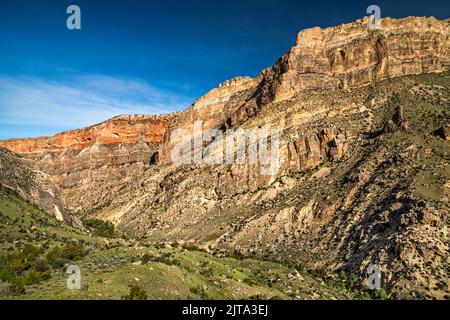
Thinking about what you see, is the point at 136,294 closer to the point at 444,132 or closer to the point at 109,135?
the point at 444,132

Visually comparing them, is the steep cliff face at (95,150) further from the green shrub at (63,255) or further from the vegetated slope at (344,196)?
the green shrub at (63,255)

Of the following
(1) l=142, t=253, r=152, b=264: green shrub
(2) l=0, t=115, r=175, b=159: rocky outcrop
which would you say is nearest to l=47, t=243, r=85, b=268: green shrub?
(1) l=142, t=253, r=152, b=264: green shrub

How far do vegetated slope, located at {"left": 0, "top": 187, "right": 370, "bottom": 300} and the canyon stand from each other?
727cm

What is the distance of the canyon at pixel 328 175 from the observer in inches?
1875

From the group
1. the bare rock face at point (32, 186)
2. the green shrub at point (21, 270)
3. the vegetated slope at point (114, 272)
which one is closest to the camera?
the vegetated slope at point (114, 272)

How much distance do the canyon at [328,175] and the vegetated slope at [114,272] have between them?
727 centimetres

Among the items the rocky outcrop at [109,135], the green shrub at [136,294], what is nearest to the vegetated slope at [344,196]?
the green shrub at [136,294]

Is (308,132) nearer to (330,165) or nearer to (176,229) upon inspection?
(330,165)

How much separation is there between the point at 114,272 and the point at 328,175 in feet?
149

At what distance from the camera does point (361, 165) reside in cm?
6288

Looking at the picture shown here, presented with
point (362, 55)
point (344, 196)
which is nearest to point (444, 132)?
point (344, 196)

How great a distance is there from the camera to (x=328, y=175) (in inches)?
2638

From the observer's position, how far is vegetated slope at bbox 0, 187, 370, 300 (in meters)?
25.1

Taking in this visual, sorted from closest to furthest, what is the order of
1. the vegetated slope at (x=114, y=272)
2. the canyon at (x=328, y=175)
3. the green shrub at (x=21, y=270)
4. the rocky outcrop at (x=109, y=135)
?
the vegetated slope at (x=114, y=272) → the green shrub at (x=21, y=270) → the canyon at (x=328, y=175) → the rocky outcrop at (x=109, y=135)
